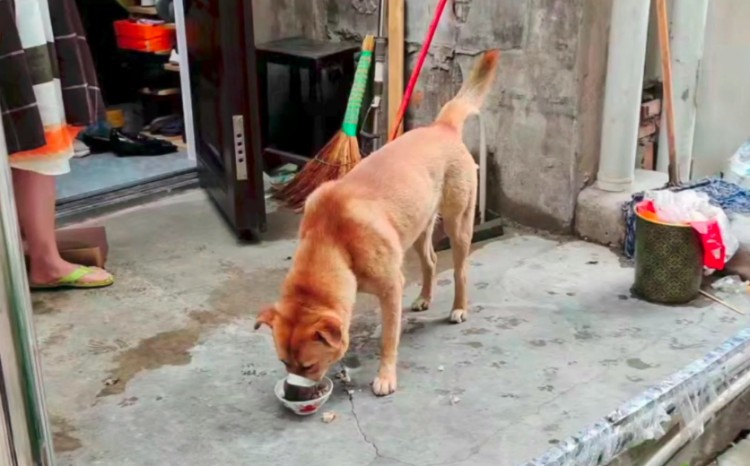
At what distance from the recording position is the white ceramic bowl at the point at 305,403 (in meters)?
1.90

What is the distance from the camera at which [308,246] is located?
190cm

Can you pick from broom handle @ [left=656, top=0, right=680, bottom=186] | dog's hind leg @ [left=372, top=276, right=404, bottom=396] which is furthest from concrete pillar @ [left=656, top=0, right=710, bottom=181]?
dog's hind leg @ [left=372, top=276, right=404, bottom=396]

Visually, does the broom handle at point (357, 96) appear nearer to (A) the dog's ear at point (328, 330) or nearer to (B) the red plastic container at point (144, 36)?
(B) the red plastic container at point (144, 36)

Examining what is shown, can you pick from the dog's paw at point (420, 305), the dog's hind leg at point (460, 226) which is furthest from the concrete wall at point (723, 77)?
the dog's paw at point (420, 305)

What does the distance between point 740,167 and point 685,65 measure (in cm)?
42

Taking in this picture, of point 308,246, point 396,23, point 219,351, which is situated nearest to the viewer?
point 308,246

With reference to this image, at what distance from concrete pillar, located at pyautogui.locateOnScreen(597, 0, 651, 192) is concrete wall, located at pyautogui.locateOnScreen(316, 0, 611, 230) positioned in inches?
2.3

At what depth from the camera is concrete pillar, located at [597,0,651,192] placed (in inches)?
106

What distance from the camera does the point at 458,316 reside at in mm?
2371

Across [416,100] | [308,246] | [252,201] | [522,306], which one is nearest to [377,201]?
[308,246]

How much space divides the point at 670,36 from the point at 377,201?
5.10 feet

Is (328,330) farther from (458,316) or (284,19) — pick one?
(284,19)

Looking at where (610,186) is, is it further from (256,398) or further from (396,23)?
(256,398)

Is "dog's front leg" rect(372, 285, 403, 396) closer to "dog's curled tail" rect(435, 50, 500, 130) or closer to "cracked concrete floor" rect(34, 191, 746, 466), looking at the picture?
"cracked concrete floor" rect(34, 191, 746, 466)
